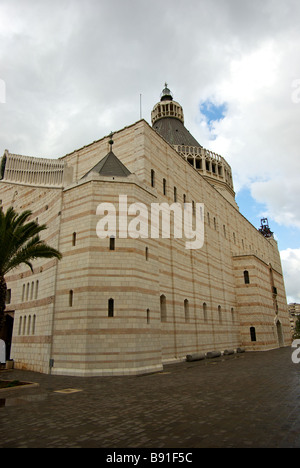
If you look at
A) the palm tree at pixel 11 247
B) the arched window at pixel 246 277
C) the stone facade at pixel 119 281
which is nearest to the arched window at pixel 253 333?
the stone facade at pixel 119 281

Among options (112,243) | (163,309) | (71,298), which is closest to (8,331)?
(71,298)

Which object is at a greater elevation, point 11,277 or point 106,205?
point 106,205

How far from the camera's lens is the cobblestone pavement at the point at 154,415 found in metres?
5.95

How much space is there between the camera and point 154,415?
7.77 metres

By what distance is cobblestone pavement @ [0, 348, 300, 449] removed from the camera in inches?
234

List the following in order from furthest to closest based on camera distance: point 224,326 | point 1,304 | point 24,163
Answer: point 224,326 < point 24,163 < point 1,304

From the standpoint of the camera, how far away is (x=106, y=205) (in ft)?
58.5

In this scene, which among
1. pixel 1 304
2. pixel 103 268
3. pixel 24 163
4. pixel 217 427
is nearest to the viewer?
pixel 217 427

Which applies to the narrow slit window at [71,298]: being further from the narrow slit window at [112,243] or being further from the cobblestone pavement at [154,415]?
the cobblestone pavement at [154,415]

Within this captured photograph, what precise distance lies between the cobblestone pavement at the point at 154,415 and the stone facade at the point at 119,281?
3.31 meters

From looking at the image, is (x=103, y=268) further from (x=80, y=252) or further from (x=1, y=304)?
(x=1, y=304)

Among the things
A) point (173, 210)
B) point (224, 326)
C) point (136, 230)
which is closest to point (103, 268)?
point (136, 230)

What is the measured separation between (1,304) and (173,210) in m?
14.7

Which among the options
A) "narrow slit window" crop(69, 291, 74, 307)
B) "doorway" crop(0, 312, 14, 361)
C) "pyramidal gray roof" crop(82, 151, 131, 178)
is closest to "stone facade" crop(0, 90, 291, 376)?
"narrow slit window" crop(69, 291, 74, 307)
